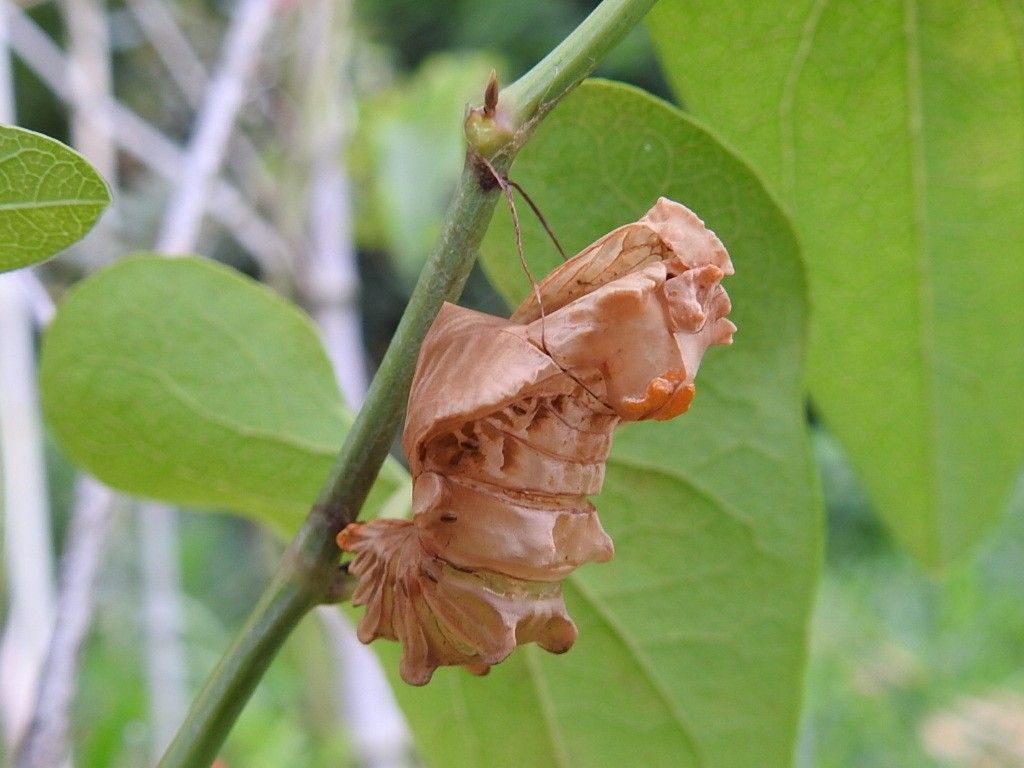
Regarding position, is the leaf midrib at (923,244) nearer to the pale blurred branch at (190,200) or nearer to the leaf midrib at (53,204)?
the leaf midrib at (53,204)

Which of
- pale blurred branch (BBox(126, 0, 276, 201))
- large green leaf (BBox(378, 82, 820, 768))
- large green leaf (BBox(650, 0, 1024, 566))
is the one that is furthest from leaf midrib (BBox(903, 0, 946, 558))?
pale blurred branch (BBox(126, 0, 276, 201))

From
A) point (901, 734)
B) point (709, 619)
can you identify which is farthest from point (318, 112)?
point (901, 734)


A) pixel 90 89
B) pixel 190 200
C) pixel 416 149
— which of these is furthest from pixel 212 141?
pixel 416 149

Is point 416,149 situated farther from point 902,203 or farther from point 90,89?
point 902,203

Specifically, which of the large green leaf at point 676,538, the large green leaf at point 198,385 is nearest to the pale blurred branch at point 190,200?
the large green leaf at point 198,385

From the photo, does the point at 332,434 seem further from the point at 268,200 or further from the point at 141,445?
the point at 268,200
